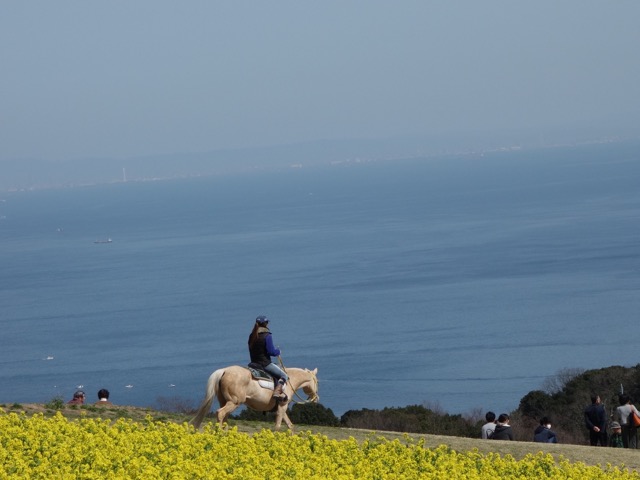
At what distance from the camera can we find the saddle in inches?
630

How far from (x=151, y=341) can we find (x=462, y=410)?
3181 cm

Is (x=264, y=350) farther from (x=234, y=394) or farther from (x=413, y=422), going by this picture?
(x=413, y=422)

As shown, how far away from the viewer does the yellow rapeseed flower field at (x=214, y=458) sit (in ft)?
30.6

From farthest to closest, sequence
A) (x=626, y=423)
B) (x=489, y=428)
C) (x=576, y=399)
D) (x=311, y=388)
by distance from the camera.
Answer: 1. (x=576, y=399)
2. (x=626, y=423)
3. (x=489, y=428)
4. (x=311, y=388)

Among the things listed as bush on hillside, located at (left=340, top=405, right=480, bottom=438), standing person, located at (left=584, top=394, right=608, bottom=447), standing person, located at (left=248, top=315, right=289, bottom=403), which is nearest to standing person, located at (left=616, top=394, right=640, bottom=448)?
standing person, located at (left=584, top=394, right=608, bottom=447)

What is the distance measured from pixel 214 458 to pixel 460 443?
6386 millimetres

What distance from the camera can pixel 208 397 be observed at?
15.3m

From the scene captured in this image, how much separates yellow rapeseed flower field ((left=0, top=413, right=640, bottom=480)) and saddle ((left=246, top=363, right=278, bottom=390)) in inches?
113

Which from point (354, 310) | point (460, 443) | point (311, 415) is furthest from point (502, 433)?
point (354, 310)

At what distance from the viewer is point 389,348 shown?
3036 inches

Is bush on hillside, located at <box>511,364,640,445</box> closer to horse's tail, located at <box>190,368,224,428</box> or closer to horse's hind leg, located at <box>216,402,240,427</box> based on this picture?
horse's hind leg, located at <box>216,402,240,427</box>

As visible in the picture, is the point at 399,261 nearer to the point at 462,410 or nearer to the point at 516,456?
the point at 462,410

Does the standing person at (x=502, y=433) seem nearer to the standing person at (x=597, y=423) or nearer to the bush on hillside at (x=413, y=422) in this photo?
the standing person at (x=597, y=423)

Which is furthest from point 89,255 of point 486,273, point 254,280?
point 486,273
